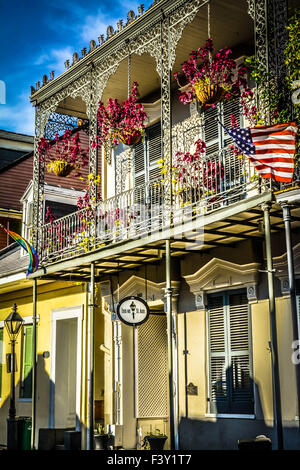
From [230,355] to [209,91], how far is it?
4079mm

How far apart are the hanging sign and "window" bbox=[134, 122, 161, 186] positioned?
2965 mm

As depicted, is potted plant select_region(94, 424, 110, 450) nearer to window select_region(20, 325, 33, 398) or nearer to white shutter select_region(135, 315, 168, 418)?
white shutter select_region(135, 315, 168, 418)

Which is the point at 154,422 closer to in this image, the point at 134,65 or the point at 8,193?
the point at 134,65

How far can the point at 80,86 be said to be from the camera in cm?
1255

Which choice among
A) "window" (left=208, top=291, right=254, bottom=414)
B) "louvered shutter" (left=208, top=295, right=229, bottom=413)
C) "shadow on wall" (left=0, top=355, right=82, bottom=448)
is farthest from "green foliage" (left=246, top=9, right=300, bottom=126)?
"shadow on wall" (left=0, top=355, right=82, bottom=448)

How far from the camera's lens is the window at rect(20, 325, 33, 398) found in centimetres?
1537

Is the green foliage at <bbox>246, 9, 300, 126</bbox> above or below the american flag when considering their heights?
above

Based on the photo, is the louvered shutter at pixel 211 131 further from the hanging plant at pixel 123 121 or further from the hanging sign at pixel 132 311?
the hanging sign at pixel 132 311

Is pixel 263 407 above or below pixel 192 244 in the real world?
below

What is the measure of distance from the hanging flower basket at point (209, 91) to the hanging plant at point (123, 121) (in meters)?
1.68

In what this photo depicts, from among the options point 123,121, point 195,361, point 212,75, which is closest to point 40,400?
point 195,361

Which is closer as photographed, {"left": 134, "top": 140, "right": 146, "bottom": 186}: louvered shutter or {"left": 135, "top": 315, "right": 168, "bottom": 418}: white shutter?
{"left": 135, "top": 315, "right": 168, "bottom": 418}: white shutter

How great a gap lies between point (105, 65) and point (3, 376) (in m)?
8.43

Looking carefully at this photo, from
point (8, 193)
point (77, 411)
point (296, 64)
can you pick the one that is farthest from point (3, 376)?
point (296, 64)
